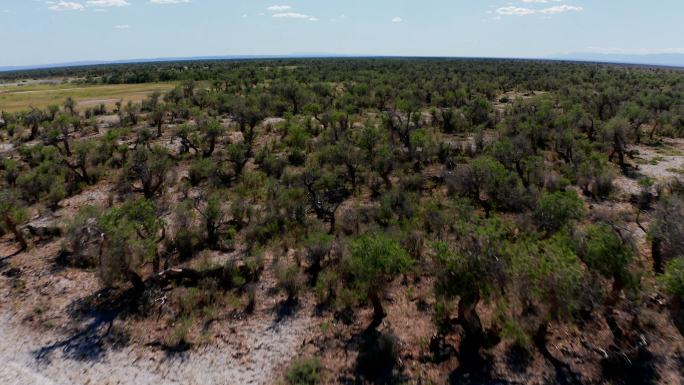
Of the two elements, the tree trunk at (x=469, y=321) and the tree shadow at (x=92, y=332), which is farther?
the tree shadow at (x=92, y=332)

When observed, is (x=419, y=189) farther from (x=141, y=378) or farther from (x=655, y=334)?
(x=141, y=378)

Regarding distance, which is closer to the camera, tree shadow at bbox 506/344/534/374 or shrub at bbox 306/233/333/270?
tree shadow at bbox 506/344/534/374

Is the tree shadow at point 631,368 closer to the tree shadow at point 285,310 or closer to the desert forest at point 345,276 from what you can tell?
the desert forest at point 345,276

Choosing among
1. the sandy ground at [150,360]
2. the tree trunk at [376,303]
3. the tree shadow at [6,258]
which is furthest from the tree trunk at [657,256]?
the tree shadow at [6,258]

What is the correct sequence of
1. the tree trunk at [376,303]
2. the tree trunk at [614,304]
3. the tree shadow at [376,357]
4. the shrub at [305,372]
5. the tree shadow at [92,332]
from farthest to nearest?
1. the tree trunk at [376,303]
2. the tree shadow at [92,332]
3. the tree trunk at [614,304]
4. the tree shadow at [376,357]
5. the shrub at [305,372]

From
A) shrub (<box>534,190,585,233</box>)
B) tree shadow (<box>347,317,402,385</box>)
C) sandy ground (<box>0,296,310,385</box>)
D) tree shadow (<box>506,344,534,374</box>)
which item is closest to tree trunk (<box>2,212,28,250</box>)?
sandy ground (<box>0,296,310,385</box>)

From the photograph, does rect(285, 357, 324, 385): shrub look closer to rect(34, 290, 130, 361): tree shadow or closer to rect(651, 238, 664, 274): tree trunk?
rect(34, 290, 130, 361): tree shadow

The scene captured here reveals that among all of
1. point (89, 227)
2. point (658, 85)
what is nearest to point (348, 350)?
point (89, 227)

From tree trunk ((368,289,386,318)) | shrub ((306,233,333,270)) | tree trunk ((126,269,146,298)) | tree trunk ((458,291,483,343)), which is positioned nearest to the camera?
tree trunk ((458,291,483,343))
